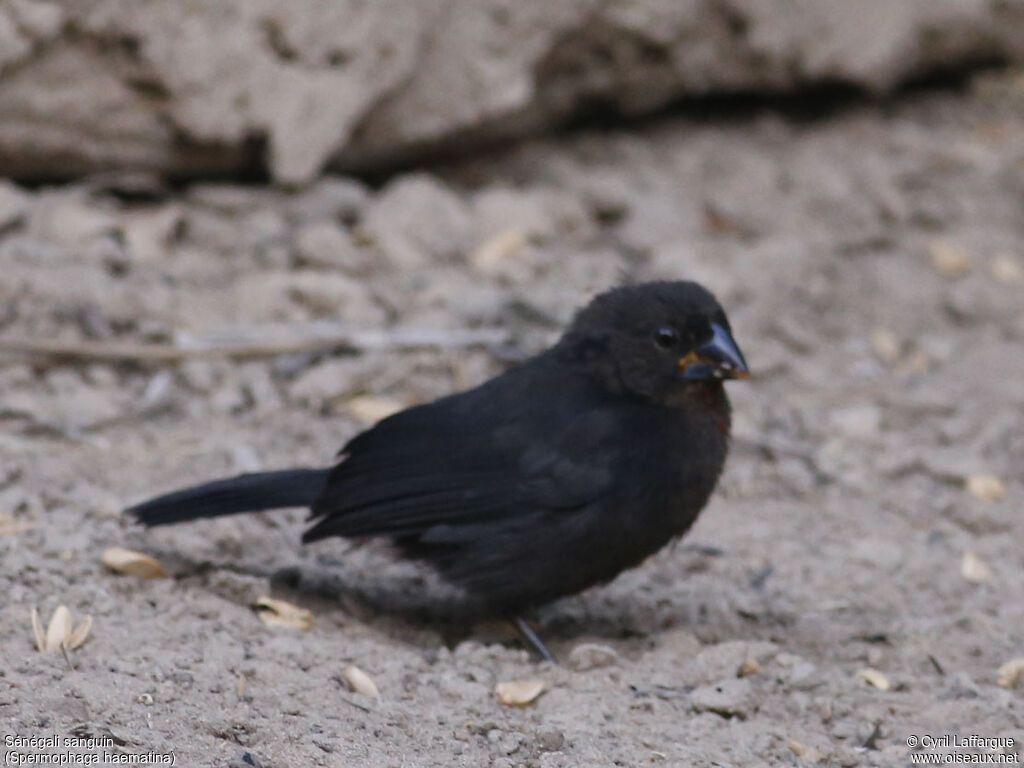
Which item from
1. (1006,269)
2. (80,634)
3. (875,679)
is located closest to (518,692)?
(875,679)

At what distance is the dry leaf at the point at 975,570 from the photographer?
4145mm

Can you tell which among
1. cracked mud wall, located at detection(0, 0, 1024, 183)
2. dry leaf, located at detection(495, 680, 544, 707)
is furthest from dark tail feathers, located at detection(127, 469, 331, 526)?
cracked mud wall, located at detection(0, 0, 1024, 183)

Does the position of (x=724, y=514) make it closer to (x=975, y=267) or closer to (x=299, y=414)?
(x=299, y=414)

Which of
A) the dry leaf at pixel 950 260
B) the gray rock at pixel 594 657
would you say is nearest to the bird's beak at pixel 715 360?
the gray rock at pixel 594 657

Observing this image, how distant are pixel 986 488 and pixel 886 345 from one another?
1.11 m

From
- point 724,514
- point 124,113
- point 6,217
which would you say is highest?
point 124,113

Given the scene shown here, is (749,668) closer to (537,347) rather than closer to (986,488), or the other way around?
(986,488)

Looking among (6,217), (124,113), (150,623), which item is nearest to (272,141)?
(124,113)

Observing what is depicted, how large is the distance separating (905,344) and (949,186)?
139 cm

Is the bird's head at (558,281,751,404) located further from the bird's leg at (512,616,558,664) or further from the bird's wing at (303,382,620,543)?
the bird's leg at (512,616,558,664)

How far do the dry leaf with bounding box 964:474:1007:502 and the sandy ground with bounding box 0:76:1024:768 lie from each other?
12 mm

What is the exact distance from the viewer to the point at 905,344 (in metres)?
5.74

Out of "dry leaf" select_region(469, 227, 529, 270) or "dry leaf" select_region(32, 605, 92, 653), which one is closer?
"dry leaf" select_region(32, 605, 92, 653)

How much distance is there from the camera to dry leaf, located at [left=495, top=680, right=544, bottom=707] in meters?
3.36
